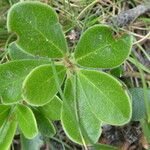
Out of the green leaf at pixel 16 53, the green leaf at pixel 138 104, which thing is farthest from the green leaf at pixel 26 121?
the green leaf at pixel 138 104

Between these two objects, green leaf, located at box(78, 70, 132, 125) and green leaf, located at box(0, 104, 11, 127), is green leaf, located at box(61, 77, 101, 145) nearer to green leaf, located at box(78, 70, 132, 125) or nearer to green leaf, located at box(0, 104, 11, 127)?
green leaf, located at box(78, 70, 132, 125)

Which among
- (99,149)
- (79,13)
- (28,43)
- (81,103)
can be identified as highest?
(79,13)

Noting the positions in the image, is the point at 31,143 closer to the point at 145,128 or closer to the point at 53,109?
the point at 53,109

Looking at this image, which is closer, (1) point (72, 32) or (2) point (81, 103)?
(2) point (81, 103)

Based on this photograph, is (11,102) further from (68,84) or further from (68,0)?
(68,0)

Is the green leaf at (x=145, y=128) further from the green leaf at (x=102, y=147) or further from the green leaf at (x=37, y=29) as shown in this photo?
the green leaf at (x=37, y=29)

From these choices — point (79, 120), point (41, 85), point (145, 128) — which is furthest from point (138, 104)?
point (41, 85)

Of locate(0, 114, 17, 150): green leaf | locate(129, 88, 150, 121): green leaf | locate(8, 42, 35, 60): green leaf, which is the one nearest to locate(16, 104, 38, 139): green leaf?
locate(0, 114, 17, 150): green leaf

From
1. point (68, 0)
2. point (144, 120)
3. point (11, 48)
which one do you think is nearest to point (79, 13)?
point (68, 0)
